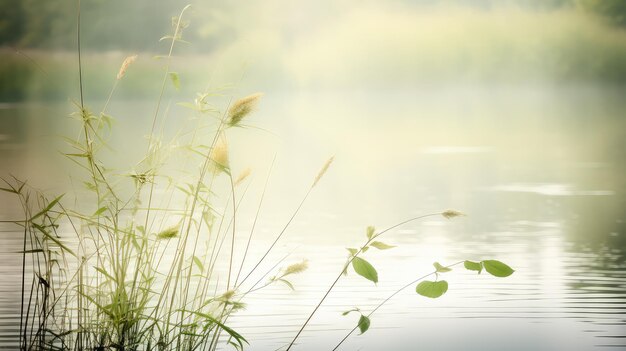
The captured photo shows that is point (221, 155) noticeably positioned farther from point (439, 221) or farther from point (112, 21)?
point (112, 21)

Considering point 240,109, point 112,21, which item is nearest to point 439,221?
point 240,109

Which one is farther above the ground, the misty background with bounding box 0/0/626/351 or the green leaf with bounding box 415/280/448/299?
the misty background with bounding box 0/0/626/351

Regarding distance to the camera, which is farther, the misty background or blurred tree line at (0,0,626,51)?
blurred tree line at (0,0,626,51)

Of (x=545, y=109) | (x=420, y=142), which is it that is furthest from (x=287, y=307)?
(x=545, y=109)

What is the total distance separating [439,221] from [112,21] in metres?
19.2

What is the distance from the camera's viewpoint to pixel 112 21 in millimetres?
23828

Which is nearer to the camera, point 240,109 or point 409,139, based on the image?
point 240,109

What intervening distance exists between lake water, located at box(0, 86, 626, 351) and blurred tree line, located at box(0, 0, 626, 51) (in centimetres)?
827

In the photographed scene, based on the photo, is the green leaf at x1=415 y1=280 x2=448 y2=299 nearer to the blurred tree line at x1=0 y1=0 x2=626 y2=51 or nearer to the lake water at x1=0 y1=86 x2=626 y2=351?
the lake water at x1=0 y1=86 x2=626 y2=351

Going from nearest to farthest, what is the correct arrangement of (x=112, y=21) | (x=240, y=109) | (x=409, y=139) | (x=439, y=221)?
(x=240, y=109) → (x=439, y=221) → (x=409, y=139) → (x=112, y=21)

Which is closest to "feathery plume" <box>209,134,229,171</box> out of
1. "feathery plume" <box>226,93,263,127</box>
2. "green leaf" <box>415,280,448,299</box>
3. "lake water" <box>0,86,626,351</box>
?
"feathery plume" <box>226,93,263,127</box>

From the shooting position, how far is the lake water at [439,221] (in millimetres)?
3223

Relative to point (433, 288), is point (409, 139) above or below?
above

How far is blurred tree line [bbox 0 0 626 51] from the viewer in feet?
73.8
